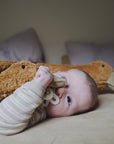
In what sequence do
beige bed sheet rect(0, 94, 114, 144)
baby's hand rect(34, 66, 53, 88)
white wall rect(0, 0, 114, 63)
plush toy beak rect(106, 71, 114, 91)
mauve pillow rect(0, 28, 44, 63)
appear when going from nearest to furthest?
1. beige bed sheet rect(0, 94, 114, 144)
2. baby's hand rect(34, 66, 53, 88)
3. plush toy beak rect(106, 71, 114, 91)
4. mauve pillow rect(0, 28, 44, 63)
5. white wall rect(0, 0, 114, 63)

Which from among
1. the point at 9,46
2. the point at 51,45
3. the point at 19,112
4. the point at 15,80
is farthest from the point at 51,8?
the point at 19,112

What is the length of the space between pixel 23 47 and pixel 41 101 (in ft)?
4.88

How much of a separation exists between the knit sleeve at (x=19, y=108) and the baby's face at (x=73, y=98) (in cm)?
13

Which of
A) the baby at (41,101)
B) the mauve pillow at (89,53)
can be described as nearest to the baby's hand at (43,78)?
the baby at (41,101)

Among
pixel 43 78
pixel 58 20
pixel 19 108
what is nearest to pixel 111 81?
pixel 43 78

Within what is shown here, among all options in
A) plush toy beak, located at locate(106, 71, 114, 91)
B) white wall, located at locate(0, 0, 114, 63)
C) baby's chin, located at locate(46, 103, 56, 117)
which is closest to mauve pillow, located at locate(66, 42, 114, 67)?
white wall, located at locate(0, 0, 114, 63)

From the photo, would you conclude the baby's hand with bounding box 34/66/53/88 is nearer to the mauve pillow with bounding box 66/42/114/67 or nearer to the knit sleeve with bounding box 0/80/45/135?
the knit sleeve with bounding box 0/80/45/135

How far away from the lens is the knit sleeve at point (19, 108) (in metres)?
0.53

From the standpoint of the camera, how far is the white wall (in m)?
2.31

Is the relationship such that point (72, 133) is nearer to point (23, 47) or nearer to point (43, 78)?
point (43, 78)

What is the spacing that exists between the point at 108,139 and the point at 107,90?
804 mm

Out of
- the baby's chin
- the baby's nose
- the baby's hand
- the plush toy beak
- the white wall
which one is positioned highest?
the white wall

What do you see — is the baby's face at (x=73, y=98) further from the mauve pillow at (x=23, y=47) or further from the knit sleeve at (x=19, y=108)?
the mauve pillow at (x=23, y=47)

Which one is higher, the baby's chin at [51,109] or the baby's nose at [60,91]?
the baby's nose at [60,91]
